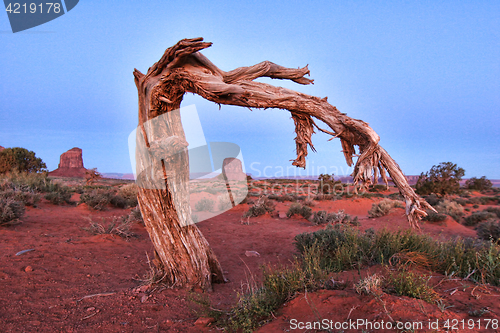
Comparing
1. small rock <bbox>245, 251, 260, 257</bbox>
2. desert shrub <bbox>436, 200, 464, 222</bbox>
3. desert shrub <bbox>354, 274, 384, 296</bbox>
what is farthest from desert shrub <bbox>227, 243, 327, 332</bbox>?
desert shrub <bbox>436, 200, 464, 222</bbox>

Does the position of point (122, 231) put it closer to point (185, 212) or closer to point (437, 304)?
point (185, 212)

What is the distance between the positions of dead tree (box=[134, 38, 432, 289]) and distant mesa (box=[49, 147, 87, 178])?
89.9 m

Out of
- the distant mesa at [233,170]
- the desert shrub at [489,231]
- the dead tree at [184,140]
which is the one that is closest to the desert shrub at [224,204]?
the dead tree at [184,140]

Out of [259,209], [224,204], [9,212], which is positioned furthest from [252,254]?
[224,204]

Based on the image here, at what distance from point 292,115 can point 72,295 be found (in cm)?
459

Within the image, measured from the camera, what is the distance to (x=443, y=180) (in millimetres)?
21969

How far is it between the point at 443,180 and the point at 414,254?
72.1ft

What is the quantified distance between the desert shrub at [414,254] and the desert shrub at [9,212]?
805 centimetres

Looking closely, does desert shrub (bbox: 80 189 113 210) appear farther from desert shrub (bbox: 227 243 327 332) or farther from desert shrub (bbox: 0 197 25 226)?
desert shrub (bbox: 227 243 327 332)

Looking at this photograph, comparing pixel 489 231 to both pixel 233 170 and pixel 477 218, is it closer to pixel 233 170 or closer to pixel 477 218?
pixel 477 218

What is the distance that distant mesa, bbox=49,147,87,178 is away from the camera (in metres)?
80.9

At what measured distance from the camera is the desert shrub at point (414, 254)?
13.1ft

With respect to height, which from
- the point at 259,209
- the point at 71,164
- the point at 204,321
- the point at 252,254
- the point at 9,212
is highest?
the point at 71,164

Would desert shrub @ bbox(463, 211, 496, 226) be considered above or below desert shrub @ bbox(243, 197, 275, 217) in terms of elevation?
below
